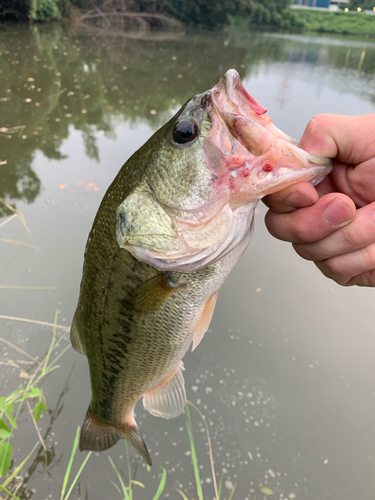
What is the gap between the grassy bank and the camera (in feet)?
77.3

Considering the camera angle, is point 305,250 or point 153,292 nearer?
point 153,292

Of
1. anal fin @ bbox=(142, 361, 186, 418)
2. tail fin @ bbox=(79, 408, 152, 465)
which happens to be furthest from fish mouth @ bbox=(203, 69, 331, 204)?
tail fin @ bbox=(79, 408, 152, 465)

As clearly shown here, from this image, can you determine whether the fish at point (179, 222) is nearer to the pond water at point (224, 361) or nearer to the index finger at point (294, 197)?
the index finger at point (294, 197)

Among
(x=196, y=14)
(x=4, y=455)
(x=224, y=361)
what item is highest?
(x=196, y=14)

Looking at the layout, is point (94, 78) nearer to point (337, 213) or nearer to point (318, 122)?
point (318, 122)

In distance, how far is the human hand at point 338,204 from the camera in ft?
3.36

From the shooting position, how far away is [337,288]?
297 centimetres

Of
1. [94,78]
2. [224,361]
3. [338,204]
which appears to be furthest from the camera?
[94,78]

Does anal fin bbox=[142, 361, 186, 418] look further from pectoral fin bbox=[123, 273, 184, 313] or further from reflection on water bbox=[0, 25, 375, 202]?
reflection on water bbox=[0, 25, 375, 202]

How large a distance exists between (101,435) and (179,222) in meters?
1.13

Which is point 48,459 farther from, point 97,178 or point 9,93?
point 9,93

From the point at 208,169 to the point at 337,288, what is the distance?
250 cm

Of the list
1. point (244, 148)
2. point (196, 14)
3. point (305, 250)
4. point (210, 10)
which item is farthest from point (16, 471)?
point (210, 10)

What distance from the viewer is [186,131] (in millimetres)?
919
